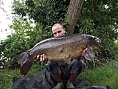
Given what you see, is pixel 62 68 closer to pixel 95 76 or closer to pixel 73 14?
pixel 95 76

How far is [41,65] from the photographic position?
25.1ft

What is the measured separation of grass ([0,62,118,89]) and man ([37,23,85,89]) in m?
1.27

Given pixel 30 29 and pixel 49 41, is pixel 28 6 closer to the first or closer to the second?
pixel 30 29

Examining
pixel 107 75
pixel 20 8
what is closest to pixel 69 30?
pixel 107 75

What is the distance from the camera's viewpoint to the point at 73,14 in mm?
7762

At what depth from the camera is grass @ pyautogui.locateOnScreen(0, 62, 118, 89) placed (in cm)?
648

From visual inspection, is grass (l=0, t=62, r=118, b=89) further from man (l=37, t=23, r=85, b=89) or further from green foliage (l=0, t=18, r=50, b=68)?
man (l=37, t=23, r=85, b=89)

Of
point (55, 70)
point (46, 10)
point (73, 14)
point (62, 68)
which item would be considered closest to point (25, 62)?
point (55, 70)

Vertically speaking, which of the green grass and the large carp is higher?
the large carp

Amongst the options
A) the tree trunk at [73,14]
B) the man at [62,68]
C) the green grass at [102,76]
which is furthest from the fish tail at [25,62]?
the tree trunk at [73,14]

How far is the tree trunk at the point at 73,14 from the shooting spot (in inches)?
304

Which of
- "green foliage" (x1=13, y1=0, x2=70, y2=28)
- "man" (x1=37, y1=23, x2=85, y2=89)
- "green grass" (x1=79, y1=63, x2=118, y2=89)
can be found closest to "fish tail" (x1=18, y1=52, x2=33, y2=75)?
"man" (x1=37, y1=23, x2=85, y2=89)

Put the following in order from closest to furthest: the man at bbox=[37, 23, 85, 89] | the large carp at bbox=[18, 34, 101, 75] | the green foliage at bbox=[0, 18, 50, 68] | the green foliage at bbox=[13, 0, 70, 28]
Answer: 1. the large carp at bbox=[18, 34, 101, 75]
2. the man at bbox=[37, 23, 85, 89]
3. the green foliage at bbox=[0, 18, 50, 68]
4. the green foliage at bbox=[13, 0, 70, 28]

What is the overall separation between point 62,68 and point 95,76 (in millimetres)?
1936
